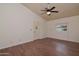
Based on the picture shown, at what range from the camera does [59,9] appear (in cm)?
215

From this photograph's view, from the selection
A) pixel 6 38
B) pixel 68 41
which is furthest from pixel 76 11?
pixel 6 38

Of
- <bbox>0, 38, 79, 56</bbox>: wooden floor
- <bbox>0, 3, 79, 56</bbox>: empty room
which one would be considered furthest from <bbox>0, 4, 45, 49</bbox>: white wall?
<bbox>0, 38, 79, 56</bbox>: wooden floor

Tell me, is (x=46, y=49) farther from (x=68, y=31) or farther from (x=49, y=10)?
(x=49, y=10)

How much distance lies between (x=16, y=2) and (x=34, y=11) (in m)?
0.35

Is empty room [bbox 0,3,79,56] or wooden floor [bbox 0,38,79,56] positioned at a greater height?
empty room [bbox 0,3,79,56]

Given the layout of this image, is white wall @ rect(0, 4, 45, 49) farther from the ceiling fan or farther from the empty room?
the ceiling fan

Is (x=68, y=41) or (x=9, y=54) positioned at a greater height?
(x=68, y=41)

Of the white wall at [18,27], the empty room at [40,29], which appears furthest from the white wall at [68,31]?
the white wall at [18,27]

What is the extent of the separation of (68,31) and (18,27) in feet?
2.54

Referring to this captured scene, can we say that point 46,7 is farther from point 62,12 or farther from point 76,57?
point 76,57

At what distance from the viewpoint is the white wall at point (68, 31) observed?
2211 millimetres

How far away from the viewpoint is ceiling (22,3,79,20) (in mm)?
2070

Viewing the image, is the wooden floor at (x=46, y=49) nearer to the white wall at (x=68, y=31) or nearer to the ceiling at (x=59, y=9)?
the white wall at (x=68, y=31)

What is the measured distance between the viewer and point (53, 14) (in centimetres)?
217
